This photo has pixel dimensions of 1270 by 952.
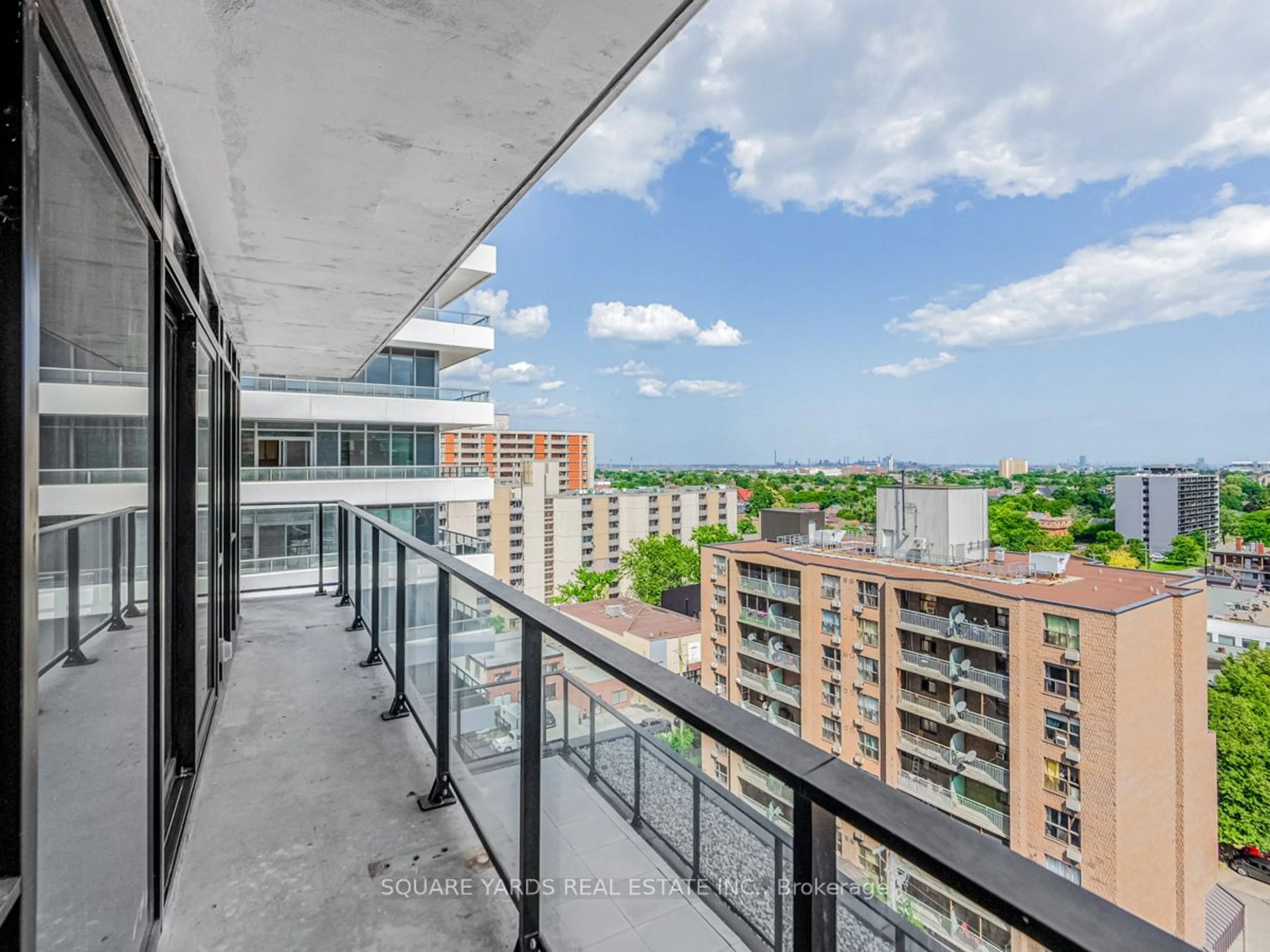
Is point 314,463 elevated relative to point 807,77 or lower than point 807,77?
lower

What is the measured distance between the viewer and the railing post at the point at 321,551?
571cm

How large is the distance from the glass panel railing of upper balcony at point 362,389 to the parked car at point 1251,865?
23.8 metres

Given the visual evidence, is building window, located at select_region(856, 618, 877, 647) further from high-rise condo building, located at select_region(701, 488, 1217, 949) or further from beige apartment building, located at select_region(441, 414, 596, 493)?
beige apartment building, located at select_region(441, 414, 596, 493)

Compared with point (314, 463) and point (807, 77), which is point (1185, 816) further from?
point (807, 77)

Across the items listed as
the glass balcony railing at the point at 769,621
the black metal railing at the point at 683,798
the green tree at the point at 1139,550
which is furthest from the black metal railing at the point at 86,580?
the green tree at the point at 1139,550

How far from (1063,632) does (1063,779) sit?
12.8 feet

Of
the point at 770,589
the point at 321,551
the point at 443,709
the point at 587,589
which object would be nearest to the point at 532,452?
the point at 587,589

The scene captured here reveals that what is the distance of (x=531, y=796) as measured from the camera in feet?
4.96

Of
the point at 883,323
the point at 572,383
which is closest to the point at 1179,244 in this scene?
the point at 883,323

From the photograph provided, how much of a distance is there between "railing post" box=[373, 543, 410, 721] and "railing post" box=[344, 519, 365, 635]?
144 centimetres

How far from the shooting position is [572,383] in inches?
2493

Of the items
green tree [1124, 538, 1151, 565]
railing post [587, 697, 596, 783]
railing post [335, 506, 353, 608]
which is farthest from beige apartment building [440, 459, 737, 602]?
railing post [587, 697, 596, 783]

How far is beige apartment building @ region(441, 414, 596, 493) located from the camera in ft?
212

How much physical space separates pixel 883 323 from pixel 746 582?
54.7 m
